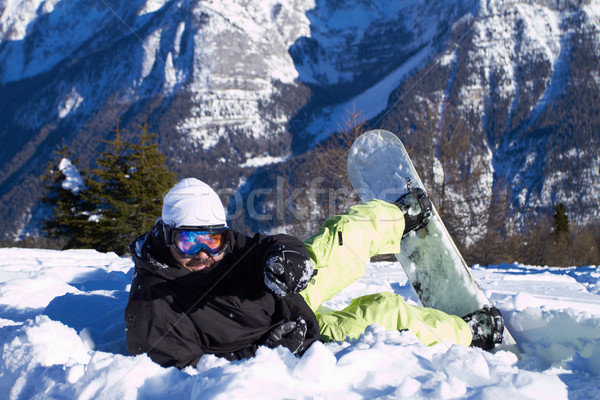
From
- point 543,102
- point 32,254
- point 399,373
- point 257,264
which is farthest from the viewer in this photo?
point 543,102

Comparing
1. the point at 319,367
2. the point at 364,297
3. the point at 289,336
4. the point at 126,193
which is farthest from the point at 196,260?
the point at 126,193

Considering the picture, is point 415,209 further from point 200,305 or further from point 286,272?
point 200,305

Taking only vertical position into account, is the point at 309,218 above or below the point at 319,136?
below

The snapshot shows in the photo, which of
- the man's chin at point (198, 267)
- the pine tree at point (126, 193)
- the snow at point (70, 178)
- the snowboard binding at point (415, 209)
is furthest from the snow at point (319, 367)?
the snow at point (70, 178)

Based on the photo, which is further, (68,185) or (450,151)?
(68,185)

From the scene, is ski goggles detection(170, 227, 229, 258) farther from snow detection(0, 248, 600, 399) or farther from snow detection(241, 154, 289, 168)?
snow detection(241, 154, 289, 168)

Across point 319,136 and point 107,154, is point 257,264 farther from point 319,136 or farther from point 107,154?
point 319,136

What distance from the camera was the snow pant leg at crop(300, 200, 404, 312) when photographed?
279 centimetres

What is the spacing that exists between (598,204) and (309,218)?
8804cm

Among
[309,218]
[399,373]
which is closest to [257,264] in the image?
[399,373]

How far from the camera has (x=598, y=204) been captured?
83688 millimetres

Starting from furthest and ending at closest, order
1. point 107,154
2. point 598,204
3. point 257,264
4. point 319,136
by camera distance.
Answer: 1. point 319,136
2. point 598,204
3. point 107,154
4. point 257,264

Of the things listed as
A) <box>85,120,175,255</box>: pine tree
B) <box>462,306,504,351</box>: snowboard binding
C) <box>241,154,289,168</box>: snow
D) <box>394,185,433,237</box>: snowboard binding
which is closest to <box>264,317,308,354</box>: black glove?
<box>462,306,504,351</box>: snowboard binding

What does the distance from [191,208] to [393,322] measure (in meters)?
1.31
